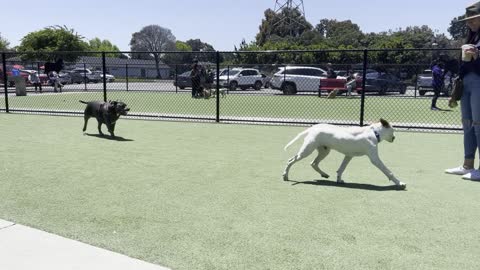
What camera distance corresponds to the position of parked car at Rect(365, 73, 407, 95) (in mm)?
22359

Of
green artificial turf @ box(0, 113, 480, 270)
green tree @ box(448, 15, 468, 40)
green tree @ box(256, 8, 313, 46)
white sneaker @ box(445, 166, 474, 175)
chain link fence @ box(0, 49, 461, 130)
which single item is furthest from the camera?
green tree @ box(256, 8, 313, 46)

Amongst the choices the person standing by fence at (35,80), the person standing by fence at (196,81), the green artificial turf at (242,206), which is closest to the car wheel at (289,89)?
the person standing by fence at (196,81)

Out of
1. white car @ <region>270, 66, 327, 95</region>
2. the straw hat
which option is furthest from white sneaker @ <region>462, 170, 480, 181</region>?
white car @ <region>270, 66, 327, 95</region>

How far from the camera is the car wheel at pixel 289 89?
78.9 ft

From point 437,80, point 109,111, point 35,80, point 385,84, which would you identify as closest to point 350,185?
point 109,111

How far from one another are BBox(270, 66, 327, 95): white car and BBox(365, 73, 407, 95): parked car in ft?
9.86

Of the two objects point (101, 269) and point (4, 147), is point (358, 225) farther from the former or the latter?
point (4, 147)

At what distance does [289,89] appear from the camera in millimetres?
24453

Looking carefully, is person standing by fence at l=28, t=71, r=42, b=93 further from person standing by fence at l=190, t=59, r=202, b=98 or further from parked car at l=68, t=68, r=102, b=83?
person standing by fence at l=190, t=59, r=202, b=98

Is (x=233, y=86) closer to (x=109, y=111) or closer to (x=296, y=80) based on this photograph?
(x=296, y=80)

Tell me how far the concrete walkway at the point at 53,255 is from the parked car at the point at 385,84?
20809 mm

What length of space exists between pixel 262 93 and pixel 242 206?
A: 1871 centimetres

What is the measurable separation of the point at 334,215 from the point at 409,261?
3.58 ft

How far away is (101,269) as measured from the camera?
3.07m
